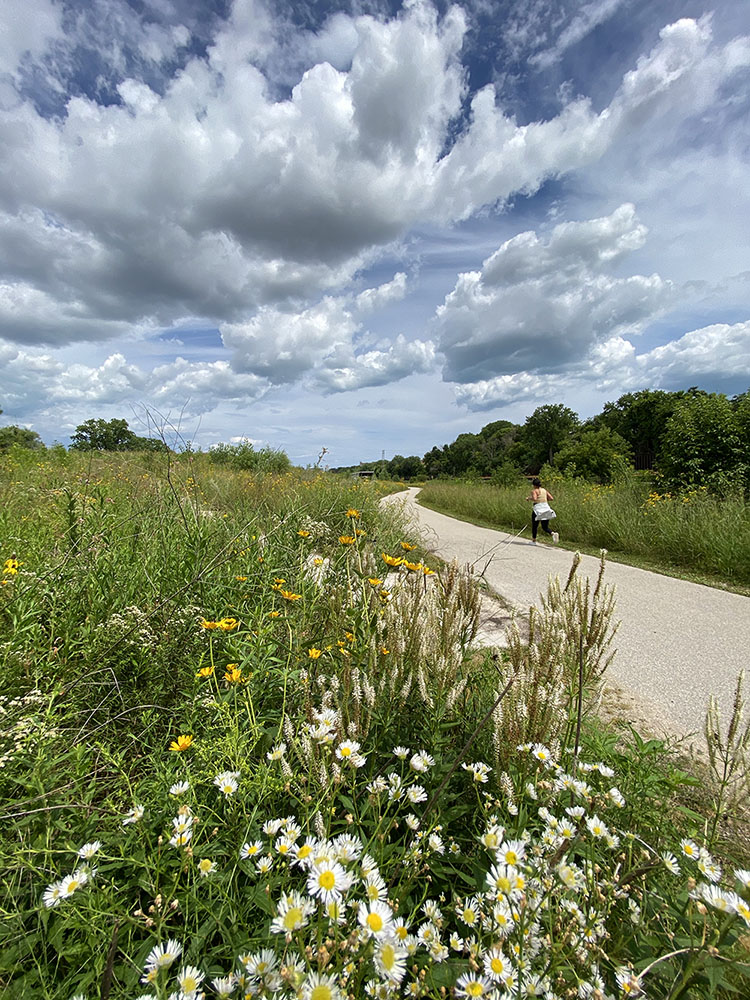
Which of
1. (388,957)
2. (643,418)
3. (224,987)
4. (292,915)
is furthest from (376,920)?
(643,418)

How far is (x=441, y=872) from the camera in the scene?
1.19 meters

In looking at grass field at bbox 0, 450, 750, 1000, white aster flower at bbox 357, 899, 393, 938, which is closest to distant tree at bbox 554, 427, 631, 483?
grass field at bbox 0, 450, 750, 1000

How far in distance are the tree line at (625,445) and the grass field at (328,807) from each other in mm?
8430

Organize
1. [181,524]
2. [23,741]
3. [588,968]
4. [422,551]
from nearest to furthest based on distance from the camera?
1. [588,968]
2. [23,741]
3. [181,524]
4. [422,551]

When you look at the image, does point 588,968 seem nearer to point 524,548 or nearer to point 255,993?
point 255,993

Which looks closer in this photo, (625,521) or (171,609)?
(171,609)

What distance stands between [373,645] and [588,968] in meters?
1.07

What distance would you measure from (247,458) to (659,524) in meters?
13.7

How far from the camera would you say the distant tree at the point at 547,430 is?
175 feet

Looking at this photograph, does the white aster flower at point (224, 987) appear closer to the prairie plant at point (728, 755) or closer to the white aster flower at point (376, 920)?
the white aster flower at point (376, 920)

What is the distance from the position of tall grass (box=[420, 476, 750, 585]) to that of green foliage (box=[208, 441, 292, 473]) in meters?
8.42

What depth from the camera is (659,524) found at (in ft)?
26.6

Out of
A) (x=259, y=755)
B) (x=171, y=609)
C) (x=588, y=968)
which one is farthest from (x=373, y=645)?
(x=171, y=609)

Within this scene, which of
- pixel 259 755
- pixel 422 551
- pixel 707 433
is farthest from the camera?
pixel 707 433
